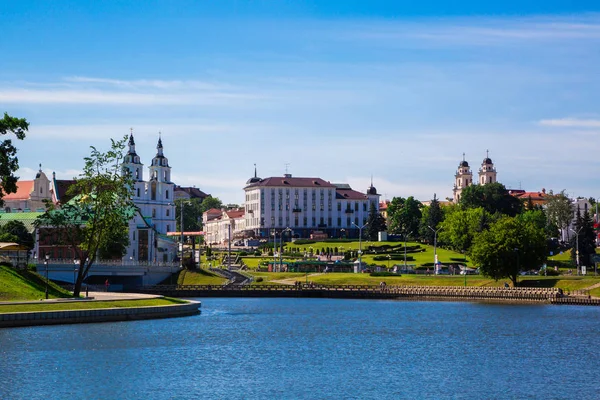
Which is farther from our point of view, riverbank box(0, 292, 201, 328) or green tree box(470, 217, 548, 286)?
green tree box(470, 217, 548, 286)

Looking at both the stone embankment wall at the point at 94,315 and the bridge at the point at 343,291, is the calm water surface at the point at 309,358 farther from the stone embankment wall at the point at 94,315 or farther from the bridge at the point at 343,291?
the bridge at the point at 343,291

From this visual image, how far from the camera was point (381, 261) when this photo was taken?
179 m

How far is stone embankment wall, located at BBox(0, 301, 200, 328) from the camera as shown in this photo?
74688mm

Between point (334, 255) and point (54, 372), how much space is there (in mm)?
144192

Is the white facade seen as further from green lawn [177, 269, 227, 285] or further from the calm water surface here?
the calm water surface

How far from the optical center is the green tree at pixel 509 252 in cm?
12631

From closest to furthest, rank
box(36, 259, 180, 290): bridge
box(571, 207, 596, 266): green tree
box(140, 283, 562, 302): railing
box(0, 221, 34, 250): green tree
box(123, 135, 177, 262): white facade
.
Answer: box(140, 283, 562, 302): railing < box(36, 259, 180, 290): bridge < box(0, 221, 34, 250): green tree < box(571, 207, 596, 266): green tree < box(123, 135, 177, 262): white facade

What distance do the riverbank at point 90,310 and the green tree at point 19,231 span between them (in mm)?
52392

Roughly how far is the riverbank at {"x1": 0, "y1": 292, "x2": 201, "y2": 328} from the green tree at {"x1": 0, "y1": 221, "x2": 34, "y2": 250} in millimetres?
52392

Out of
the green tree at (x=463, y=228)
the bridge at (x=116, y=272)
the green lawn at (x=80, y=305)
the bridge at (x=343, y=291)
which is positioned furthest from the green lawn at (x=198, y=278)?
the green tree at (x=463, y=228)

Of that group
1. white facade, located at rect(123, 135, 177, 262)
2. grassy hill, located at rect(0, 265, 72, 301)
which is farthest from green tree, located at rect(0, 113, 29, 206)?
white facade, located at rect(123, 135, 177, 262)

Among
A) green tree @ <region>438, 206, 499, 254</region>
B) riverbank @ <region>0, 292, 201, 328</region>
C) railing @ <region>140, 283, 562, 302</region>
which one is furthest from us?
green tree @ <region>438, 206, 499, 254</region>

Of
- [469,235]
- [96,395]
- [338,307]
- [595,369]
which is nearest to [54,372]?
[96,395]

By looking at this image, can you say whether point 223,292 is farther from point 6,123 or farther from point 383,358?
point 383,358
